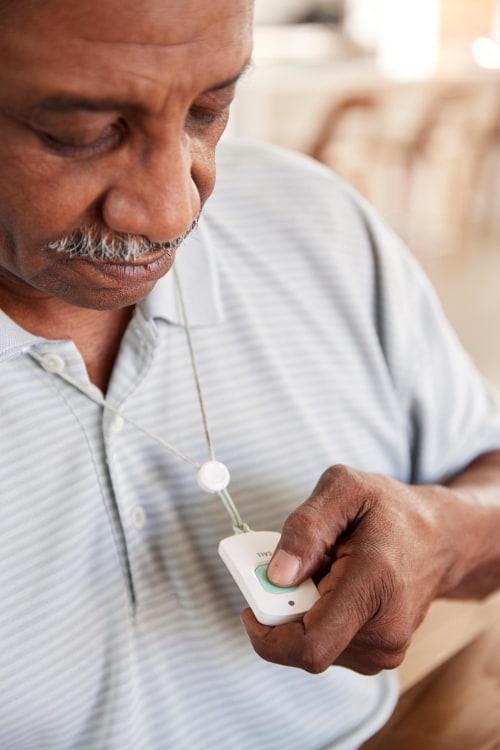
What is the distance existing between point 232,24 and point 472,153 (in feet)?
16.1

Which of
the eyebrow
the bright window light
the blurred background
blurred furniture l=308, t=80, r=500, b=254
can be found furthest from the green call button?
the bright window light

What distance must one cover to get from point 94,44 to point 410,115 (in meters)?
4.51

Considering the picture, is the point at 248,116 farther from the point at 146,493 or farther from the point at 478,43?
the point at 146,493

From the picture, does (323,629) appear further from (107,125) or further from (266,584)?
(107,125)

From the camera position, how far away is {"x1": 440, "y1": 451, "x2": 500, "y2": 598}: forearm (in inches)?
39.6

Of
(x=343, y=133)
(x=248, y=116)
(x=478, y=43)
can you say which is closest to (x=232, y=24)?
(x=248, y=116)

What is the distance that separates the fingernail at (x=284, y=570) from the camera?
779mm

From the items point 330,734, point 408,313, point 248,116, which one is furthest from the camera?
point 248,116

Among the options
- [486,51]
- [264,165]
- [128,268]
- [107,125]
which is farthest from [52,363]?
[486,51]

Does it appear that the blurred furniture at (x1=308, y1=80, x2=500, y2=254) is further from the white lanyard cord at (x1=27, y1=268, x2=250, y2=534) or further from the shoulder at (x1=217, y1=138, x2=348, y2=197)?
the white lanyard cord at (x1=27, y1=268, x2=250, y2=534)

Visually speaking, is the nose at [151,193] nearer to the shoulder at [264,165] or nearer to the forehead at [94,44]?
the forehead at [94,44]

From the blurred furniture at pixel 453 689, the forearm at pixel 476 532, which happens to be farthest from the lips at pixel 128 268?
the blurred furniture at pixel 453 689

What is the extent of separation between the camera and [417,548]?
90 centimetres

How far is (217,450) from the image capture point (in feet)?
3.28
